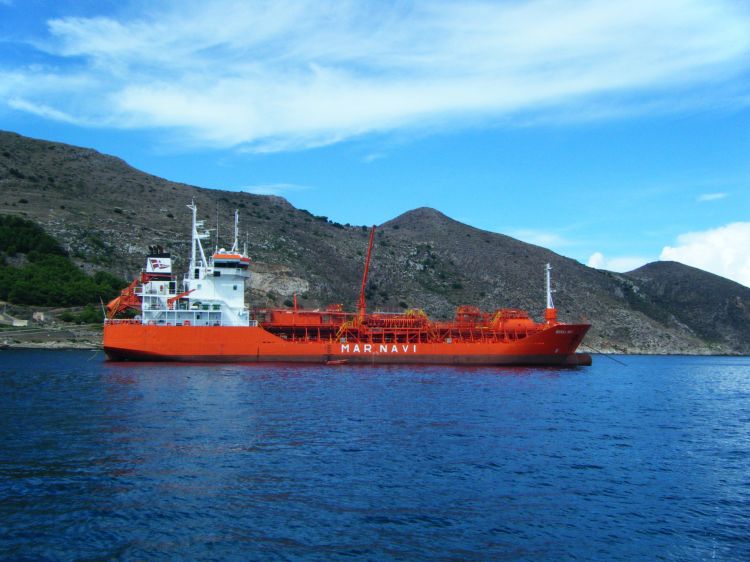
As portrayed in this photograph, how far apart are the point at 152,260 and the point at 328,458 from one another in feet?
121

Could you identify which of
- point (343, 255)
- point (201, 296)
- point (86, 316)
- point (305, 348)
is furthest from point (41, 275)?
point (343, 255)

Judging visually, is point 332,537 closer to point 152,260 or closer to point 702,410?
point 702,410

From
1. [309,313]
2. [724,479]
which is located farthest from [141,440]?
[309,313]

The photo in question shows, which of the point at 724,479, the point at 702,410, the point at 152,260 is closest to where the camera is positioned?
the point at 724,479

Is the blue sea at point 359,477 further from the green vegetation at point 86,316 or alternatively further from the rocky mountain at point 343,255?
the rocky mountain at point 343,255

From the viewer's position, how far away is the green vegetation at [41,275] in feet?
241

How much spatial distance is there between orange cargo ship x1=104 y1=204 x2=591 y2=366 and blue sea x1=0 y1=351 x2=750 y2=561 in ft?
51.0

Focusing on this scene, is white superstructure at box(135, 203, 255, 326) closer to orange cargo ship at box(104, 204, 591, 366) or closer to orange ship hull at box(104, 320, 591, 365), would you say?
orange cargo ship at box(104, 204, 591, 366)

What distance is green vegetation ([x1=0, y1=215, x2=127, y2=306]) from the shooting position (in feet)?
241

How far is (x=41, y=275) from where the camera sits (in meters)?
75.9

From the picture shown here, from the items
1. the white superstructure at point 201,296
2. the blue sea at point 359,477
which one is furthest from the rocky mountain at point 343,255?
the blue sea at point 359,477

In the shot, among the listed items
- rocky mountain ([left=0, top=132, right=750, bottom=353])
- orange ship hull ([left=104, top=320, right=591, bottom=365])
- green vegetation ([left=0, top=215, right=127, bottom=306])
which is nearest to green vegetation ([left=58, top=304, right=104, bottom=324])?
green vegetation ([left=0, top=215, right=127, bottom=306])

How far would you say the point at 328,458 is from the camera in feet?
58.4

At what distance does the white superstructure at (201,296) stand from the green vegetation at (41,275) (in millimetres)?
30352
